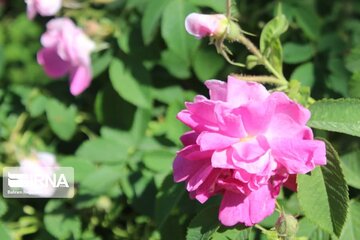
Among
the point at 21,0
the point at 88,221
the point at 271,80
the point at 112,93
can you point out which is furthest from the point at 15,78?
the point at 271,80

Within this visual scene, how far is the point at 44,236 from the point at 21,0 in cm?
95

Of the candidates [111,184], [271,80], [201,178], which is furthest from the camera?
[111,184]

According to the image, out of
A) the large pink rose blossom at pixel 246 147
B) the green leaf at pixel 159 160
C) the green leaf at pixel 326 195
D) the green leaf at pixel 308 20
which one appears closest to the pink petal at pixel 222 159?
the large pink rose blossom at pixel 246 147

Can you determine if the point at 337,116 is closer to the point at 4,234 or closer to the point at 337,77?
the point at 337,77

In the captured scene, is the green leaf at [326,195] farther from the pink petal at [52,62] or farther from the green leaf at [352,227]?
the pink petal at [52,62]

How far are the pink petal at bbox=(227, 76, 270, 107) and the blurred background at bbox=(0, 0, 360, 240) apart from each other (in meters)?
0.29

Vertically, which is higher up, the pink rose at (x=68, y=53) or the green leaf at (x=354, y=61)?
the green leaf at (x=354, y=61)

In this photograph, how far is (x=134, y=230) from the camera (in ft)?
4.66

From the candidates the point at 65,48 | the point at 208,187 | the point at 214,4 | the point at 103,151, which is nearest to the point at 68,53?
the point at 65,48

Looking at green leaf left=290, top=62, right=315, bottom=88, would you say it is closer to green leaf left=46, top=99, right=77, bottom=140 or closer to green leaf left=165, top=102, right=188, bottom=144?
green leaf left=165, top=102, right=188, bottom=144

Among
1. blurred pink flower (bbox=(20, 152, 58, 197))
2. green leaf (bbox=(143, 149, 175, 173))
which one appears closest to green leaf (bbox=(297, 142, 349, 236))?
green leaf (bbox=(143, 149, 175, 173))

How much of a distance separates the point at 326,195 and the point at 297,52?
563mm

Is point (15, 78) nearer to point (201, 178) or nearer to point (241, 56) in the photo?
point (241, 56)

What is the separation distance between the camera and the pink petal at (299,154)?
0.82m
